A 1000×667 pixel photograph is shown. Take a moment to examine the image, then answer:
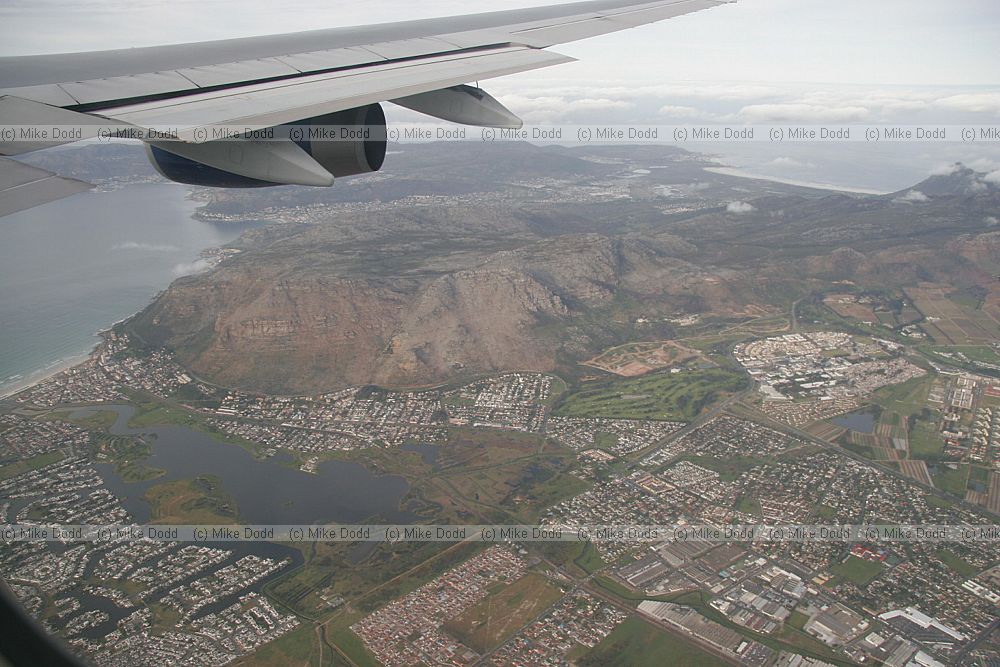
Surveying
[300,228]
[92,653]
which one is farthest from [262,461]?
[300,228]

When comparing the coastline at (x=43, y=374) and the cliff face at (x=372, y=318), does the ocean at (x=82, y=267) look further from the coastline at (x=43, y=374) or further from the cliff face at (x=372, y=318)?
the cliff face at (x=372, y=318)

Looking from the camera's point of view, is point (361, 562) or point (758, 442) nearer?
point (361, 562)

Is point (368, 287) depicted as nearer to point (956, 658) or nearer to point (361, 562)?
point (361, 562)

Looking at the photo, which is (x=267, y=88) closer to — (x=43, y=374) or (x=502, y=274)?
(x=43, y=374)

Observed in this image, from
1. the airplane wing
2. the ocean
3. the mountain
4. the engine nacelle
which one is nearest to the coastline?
the ocean

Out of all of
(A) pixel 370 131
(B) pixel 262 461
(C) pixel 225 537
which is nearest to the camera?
(A) pixel 370 131

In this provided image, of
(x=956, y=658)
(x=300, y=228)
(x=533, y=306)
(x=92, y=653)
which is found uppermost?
(x=300, y=228)

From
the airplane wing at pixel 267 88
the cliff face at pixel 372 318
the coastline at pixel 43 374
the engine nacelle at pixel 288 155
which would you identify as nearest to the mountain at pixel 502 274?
the cliff face at pixel 372 318

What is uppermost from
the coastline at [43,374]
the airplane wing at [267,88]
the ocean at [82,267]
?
the airplane wing at [267,88]
